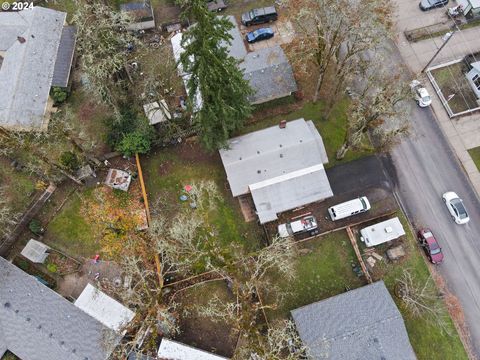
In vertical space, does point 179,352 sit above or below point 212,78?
below

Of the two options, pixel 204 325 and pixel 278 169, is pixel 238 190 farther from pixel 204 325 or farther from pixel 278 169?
pixel 204 325

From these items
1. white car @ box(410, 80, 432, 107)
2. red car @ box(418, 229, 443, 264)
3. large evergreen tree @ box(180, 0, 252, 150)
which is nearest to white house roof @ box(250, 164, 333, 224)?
large evergreen tree @ box(180, 0, 252, 150)

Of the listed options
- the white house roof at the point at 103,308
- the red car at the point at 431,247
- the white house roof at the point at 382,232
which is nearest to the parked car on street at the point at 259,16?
the white house roof at the point at 382,232

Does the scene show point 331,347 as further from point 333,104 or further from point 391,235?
point 333,104

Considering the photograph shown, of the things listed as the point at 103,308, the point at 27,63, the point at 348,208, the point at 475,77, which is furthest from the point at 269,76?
the point at 103,308

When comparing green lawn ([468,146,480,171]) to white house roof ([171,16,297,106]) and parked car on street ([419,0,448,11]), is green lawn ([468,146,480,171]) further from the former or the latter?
white house roof ([171,16,297,106])

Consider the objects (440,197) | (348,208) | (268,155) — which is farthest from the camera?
(440,197)
